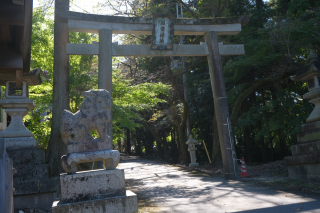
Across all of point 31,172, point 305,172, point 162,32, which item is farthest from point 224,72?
point 31,172

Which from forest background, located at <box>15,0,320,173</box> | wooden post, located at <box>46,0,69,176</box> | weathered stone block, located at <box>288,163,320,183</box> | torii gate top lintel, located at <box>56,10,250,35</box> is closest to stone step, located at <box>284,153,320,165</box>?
weathered stone block, located at <box>288,163,320,183</box>

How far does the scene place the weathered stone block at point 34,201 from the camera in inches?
224

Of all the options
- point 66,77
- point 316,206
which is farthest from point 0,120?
point 316,206

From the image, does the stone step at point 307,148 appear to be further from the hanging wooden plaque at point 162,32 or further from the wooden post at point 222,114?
the hanging wooden plaque at point 162,32

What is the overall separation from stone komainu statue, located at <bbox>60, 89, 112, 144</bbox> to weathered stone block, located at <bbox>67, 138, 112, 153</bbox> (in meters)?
0.05

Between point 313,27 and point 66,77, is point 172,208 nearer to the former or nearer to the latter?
point 66,77

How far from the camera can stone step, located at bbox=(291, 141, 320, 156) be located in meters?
7.09

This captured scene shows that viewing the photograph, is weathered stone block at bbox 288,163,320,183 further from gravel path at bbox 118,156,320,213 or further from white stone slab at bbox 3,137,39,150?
white stone slab at bbox 3,137,39,150

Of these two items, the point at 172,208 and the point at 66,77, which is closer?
the point at 172,208

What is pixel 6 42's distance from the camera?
3643 millimetres

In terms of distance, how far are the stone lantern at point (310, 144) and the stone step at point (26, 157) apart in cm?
723

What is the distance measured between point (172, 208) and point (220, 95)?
16.7ft

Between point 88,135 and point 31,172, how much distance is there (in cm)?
274

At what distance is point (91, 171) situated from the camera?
4129 mm
